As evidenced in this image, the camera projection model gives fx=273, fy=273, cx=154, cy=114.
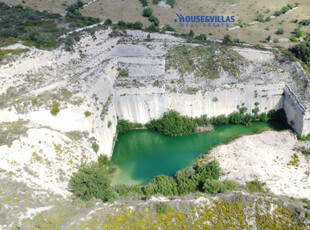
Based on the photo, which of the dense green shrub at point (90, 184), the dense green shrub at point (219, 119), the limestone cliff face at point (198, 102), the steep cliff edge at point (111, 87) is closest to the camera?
the dense green shrub at point (90, 184)

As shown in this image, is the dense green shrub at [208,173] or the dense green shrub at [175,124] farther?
the dense green shrub at [175,124]

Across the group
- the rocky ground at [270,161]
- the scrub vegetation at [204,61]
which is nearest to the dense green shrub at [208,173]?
the rocky ground at [270,161]

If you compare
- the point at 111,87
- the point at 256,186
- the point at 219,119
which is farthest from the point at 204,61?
the point at 256,186

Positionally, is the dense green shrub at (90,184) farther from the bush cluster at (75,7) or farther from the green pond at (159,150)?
the bush cluster at (75,7)

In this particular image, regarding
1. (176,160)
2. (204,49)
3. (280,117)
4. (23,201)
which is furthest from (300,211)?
(204,49)

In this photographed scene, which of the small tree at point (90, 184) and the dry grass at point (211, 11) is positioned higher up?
the dry grass at point (211, 11)

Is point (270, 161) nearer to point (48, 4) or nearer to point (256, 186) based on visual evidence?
point (256, 186)

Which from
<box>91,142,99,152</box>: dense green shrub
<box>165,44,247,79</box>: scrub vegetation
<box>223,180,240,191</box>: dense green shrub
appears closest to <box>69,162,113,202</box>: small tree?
<box>91,142,99,152</box>: dense green shrub
